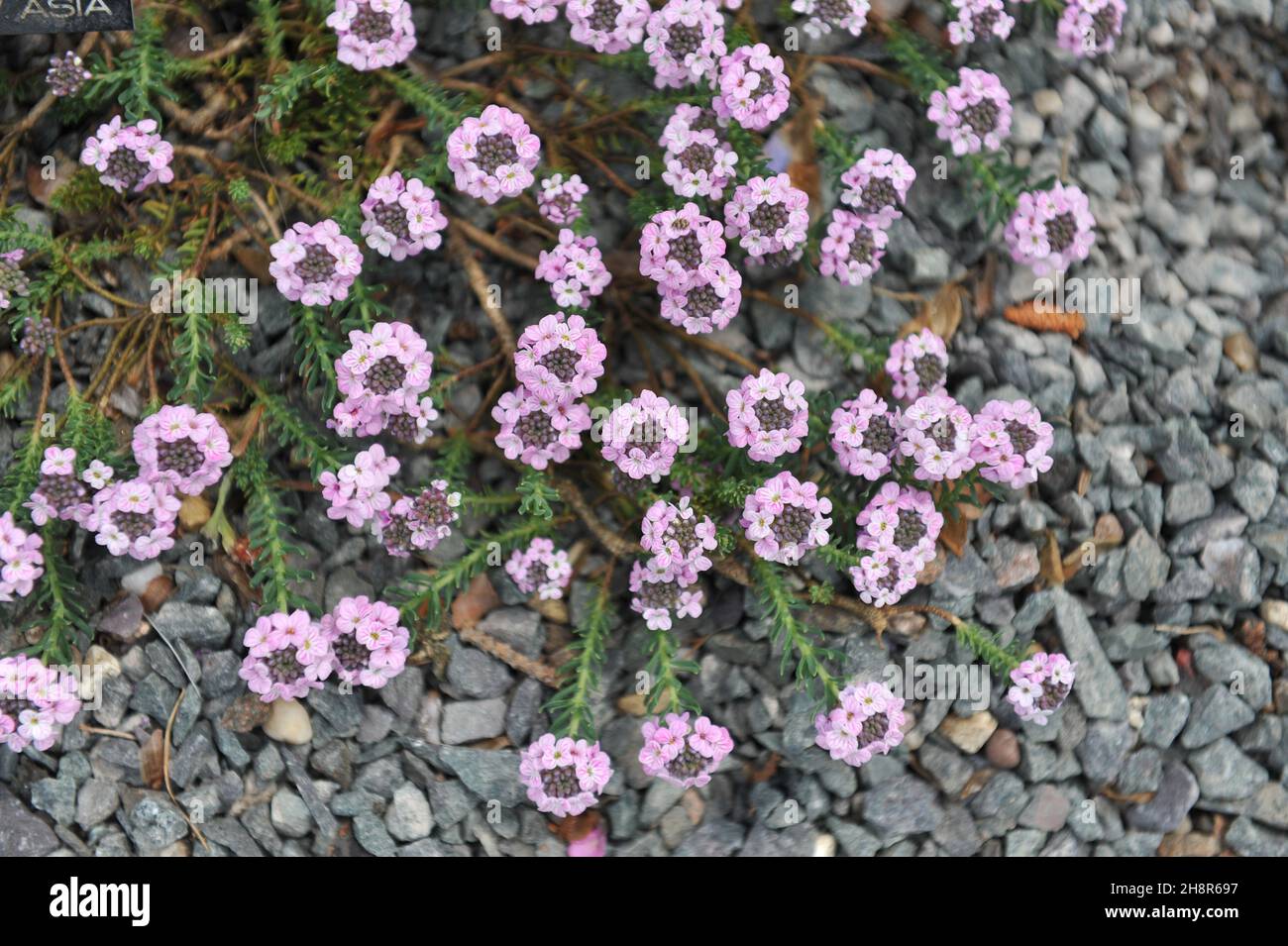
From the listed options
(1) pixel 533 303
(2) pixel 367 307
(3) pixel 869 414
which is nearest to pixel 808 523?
(3) pixel 869 414

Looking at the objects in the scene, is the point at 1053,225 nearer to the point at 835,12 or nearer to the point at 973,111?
the point at 973,111

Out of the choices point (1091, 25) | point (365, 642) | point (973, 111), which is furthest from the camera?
point (1091, 25)

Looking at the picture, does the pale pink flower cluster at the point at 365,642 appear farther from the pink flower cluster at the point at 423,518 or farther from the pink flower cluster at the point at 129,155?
the pink flower cluster at the point at 129,155

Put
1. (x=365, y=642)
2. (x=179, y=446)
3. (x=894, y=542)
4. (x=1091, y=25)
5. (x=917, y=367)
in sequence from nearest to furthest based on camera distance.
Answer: (x=179, y=446) → (x=365, y=642) → (x=894, y=542) → (x=917, y=367) → (x=1091, y=25)

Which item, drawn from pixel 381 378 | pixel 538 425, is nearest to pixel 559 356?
pixel 538 425

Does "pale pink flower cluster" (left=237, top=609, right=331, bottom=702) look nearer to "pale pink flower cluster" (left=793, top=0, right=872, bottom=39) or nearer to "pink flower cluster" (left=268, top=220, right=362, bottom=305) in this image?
"pink flower cluster" (left=268, top=220, right=362, bottom=305)
